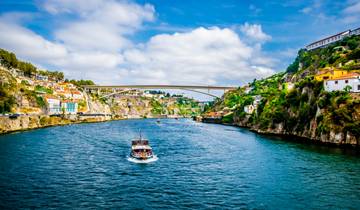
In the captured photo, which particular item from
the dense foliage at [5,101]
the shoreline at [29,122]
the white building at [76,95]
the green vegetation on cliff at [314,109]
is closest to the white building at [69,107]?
the shoreline at [29,122]

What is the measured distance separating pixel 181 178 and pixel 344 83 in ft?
144

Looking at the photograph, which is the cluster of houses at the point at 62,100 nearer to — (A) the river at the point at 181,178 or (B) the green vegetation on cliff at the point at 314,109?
(A) the river at the point at 181,178

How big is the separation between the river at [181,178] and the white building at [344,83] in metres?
16.4

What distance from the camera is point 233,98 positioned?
154500 millimetres

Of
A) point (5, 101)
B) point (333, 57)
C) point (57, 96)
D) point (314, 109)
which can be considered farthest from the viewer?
point (57, 96)

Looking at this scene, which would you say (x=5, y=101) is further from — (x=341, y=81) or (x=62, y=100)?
(x=341, y=81)

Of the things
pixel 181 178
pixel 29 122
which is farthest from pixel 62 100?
pixel 181 178

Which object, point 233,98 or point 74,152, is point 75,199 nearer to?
point 74,152

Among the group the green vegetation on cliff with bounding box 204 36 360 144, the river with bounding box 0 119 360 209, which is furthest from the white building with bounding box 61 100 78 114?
the river with bounding box 0 119 360 209

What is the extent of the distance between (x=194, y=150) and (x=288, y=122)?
3162 centimetres

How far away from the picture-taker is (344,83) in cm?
6159

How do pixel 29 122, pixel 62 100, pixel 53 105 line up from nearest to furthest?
pixel 29 122, pixel 53 105, pixel 62 100

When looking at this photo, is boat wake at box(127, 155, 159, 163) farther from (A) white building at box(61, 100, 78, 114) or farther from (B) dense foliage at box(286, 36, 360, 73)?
(A) white building at box(61, 100, 78, 114)

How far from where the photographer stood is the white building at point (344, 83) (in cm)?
5972
